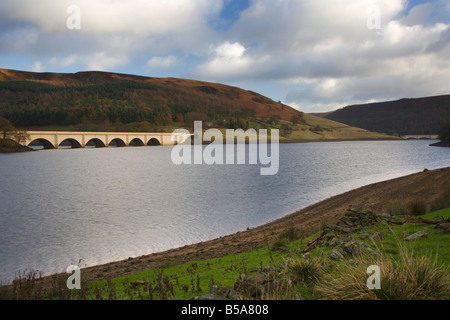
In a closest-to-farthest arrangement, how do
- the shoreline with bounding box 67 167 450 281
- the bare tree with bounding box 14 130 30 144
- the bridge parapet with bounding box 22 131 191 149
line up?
the shoreline with bounding box 67 167 450 281 < the bare tree with bounding box 14 130 30 144 < the bridge parapet with bounding box 22 131 191 149

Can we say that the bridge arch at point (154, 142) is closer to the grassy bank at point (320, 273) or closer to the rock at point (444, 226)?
the grassy bank at point (320, 273)

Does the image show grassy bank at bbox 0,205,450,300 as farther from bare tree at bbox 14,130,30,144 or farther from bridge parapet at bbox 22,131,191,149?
bridge parapet at bbox 22,131,191,149

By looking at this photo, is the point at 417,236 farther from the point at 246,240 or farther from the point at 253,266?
the point at 246,240

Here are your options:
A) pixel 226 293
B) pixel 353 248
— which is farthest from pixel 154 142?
pixel 226 293

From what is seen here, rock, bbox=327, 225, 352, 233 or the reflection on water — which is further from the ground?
rock, bbox=327, 225, 352, 233

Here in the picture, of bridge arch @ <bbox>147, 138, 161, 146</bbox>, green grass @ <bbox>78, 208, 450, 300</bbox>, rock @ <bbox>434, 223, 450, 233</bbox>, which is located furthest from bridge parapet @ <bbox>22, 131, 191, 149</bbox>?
rock @ <bbox>434, 223, 450, 233</bbox>

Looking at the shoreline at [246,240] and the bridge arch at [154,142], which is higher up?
the bridge arch at [154,142]

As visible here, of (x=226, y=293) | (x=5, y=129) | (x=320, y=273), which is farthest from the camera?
(x=5, y=129)

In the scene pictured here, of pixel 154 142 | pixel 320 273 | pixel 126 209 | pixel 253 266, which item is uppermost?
pixel 154 142

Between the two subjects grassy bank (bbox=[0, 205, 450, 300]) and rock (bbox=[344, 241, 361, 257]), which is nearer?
grassy bank (bbox=[0, 205, 450, 300])

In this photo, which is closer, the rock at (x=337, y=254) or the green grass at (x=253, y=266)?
the green grass at (x=253, y=266)

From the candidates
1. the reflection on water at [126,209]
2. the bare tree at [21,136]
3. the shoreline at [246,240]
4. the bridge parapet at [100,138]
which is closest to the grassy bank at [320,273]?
the shoreline at [246,240]
